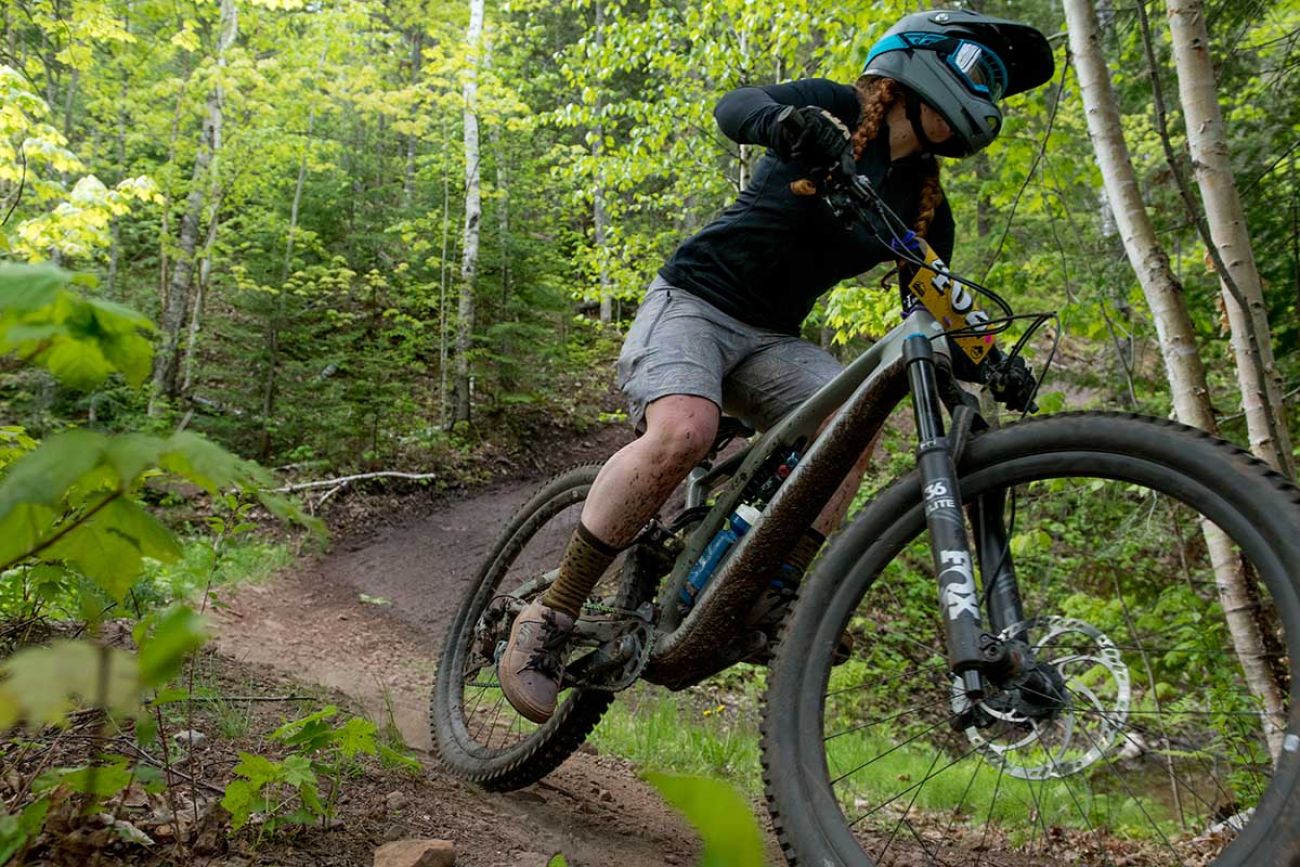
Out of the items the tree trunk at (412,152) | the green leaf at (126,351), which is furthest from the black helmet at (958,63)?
the tree trunk at (412,152)

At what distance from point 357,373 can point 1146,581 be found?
33.8 feet

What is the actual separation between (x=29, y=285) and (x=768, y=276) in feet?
7.55

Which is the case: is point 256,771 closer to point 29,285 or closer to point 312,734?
point 312,734

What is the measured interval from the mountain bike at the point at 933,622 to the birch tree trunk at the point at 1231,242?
1.46 feet

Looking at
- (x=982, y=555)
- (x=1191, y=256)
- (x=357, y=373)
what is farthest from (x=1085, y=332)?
(x=357, y=373)

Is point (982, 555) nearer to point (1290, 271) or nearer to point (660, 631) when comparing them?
point (660, 631)

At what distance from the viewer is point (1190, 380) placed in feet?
10.9

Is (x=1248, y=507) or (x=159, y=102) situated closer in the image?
(x=1248, y=507)

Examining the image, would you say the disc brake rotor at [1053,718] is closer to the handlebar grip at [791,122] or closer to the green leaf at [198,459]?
the handlebar grip at [791,122]

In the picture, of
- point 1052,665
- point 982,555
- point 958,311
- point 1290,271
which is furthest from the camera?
point 1290,271

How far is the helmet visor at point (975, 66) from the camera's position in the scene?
2.49 meters

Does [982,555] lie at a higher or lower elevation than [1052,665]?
higher

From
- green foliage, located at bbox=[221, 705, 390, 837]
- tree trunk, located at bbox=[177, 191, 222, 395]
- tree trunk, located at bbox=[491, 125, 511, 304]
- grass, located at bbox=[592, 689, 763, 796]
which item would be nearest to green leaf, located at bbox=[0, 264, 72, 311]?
green foliage, located at bbox=[221, 705, 390, 837]

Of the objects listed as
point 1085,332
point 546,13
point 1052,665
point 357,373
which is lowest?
point 357,373
